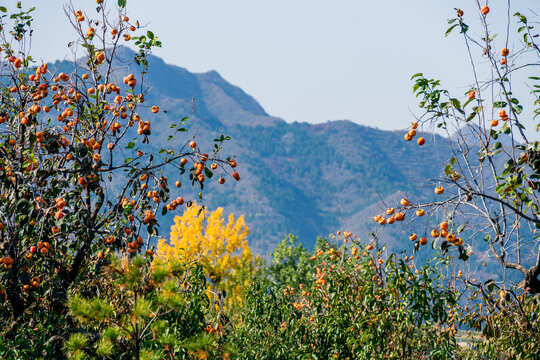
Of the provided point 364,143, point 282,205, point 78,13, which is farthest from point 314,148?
point 78,13

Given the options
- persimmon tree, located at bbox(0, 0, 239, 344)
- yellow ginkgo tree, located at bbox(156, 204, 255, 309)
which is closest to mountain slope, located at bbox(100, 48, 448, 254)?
yellow ginkgo tree, located at bbox(156, 204, 255, 309)

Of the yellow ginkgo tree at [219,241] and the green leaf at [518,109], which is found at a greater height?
the green leaf at [518,109]

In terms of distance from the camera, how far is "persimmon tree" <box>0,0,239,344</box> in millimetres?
4316

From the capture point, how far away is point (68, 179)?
4.62 metres

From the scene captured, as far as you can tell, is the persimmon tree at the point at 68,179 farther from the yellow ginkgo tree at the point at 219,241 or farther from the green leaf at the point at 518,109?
the yellow ginkgo tree at the point at 219,241

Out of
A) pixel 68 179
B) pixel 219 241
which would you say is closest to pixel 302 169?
pixel 219 241

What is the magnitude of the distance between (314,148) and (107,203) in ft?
432

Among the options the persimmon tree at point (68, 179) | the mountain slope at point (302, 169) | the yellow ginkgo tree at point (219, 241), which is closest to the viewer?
the persimmon tree at point (68, 179)

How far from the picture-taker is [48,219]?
4.32 metres

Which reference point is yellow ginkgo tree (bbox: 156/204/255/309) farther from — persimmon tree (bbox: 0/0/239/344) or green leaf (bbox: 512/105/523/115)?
green leaf (bbox: 512/105/523/115)

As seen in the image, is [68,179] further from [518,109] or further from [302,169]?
[302,169]

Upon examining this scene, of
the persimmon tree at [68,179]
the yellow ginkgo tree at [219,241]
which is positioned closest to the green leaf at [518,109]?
the persimmon tree at [68,179]

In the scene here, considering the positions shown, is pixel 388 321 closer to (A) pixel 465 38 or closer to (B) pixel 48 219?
(A) pixel 465 38

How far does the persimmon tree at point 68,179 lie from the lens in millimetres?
4316
